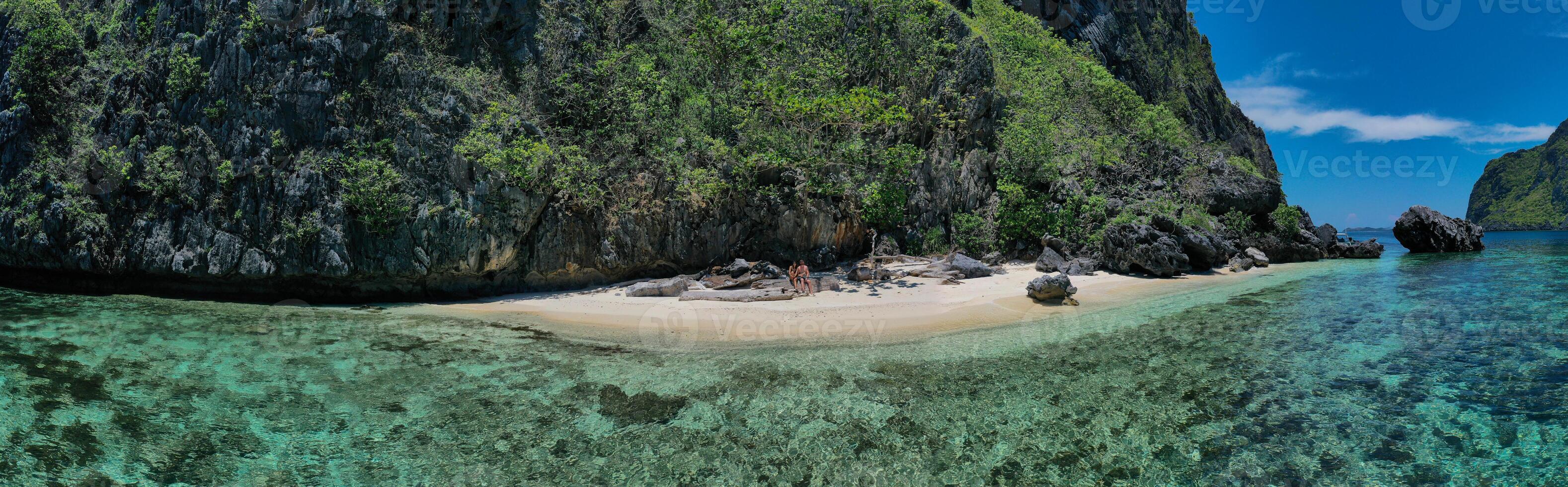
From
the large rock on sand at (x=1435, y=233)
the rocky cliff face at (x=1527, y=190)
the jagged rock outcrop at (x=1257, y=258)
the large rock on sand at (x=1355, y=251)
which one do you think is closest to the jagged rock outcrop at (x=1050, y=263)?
the jagged rock outcrop at (x=1257, y=258)

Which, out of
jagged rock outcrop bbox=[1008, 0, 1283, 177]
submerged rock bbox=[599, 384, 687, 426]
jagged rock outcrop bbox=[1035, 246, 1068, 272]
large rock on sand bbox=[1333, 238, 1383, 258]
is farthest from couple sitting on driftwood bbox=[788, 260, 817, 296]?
jagged rock outcrop bbox=[1008, 0, 1283, 177]

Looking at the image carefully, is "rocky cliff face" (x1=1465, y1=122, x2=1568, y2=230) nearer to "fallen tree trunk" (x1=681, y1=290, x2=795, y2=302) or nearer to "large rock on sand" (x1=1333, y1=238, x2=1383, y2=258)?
"large rock on sand" (x1=1333, y1=238, x2=1383, y2=258)

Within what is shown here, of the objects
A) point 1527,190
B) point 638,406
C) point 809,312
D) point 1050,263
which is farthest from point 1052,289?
point 1527,190

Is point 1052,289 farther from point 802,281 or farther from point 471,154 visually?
point 471,154

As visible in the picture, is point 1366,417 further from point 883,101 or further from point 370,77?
point 370,77

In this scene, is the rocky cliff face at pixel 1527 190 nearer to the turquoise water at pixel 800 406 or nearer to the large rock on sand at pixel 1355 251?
the large rock on sand at pixel 1355 251
